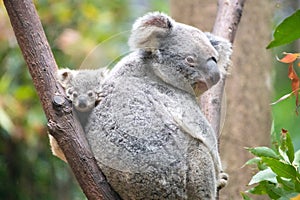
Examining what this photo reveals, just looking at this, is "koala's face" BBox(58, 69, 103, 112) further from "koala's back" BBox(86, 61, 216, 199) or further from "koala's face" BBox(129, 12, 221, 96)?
"koala's face" BBox(129, 12, 221, 96)

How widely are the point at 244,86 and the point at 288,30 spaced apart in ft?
6.52

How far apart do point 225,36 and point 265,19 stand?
0.94 m

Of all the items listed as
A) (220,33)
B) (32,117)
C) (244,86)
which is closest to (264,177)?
(220,33)

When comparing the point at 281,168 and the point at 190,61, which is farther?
the point at 190,61

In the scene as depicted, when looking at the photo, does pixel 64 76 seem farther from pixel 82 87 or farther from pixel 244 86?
pixel 244 86

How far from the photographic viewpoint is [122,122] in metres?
Result: 1.75

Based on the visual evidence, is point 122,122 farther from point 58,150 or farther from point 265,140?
point 265,140

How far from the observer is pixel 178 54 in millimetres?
1927

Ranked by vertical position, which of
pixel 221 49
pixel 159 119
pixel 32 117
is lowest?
pixel 159 119

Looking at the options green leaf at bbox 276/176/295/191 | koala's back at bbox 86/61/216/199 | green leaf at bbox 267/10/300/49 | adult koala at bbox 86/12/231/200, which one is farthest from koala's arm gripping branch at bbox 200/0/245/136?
green leaf at bbox 267/10/300/49

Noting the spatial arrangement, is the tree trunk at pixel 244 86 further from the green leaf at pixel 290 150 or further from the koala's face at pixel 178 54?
the green leaf at pixel 290 150

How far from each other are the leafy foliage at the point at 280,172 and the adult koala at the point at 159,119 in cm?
25

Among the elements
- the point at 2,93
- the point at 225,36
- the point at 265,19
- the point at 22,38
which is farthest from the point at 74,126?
the point at 2,93

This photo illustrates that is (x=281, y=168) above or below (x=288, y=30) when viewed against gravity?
below
